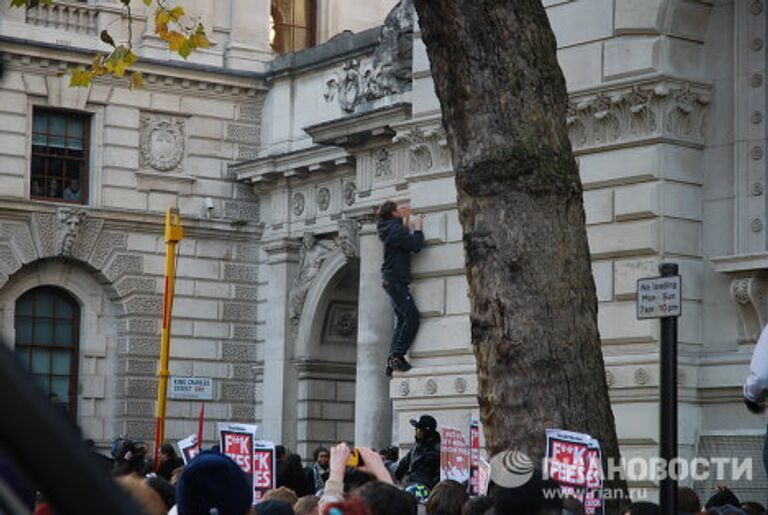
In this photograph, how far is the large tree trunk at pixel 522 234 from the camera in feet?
32.2

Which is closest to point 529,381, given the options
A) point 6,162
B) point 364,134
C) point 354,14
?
point 364,134

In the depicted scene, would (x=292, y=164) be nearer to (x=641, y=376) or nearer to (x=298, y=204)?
(x=298, y=204)

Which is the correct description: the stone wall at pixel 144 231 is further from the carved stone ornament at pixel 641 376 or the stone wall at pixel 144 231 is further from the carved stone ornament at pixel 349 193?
the carved stone ornament at pixel 641 376

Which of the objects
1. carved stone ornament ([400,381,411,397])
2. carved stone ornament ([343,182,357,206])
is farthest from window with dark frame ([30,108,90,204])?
carved stone ornament ([400,381,411,397])

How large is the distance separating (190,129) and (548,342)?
24.5m

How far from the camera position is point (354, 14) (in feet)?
119

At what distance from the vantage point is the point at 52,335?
3228cm

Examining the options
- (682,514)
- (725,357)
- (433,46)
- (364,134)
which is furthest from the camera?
(364,134)

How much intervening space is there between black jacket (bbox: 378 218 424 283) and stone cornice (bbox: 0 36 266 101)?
12.6 metres

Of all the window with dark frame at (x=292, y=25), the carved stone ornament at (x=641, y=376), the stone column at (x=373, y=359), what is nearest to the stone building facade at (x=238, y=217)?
the stone column at (x=373, y=359)

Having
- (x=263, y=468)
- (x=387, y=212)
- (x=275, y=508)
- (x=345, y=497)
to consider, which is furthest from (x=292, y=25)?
(x=345, y=497)

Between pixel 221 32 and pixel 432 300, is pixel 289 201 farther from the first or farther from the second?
pixel 432 300

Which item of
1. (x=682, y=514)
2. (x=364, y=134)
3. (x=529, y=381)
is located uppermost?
(x=364, y=134)

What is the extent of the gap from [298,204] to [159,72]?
12.2ft
